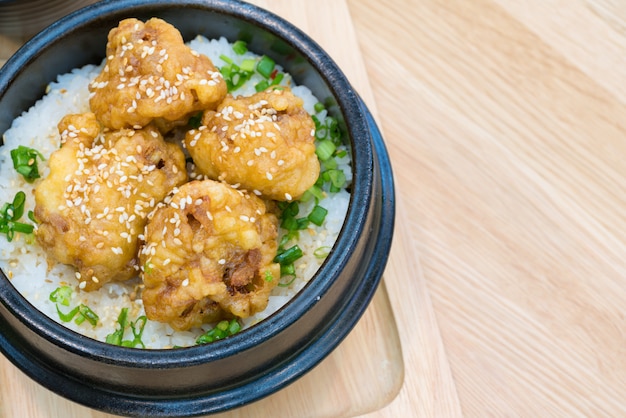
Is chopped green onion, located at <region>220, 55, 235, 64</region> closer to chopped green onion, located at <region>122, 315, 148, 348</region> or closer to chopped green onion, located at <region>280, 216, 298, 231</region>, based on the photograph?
chopped green onion, located at <region>280, 216, 298, 231</region>

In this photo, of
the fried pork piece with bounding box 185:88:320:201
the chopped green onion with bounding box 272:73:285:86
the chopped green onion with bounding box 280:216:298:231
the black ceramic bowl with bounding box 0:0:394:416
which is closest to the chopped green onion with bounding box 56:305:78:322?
the black ceramic bowl with bounding box 0:0:394:416

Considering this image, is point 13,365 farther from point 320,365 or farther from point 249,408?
point 320,365

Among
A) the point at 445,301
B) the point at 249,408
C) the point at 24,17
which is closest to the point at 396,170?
the point at 445,301

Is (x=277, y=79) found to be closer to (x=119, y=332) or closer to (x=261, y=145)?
(x=261, y=145)

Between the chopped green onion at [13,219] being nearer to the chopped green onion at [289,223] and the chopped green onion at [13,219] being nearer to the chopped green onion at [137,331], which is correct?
the chopped green onion at [137,331]

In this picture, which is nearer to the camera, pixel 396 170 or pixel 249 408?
pixel 249 408
